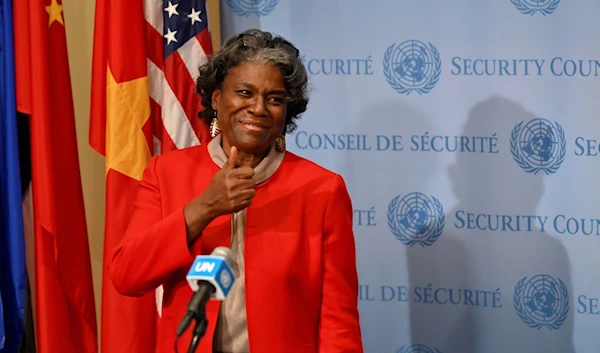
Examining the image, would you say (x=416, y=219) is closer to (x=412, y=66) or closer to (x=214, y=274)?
(x=412, y=66)

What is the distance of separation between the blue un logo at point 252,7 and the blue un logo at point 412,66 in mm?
541

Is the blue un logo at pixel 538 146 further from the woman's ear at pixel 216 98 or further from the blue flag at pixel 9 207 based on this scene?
the blue flag at pixel 9 207

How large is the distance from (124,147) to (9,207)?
444 millimetres

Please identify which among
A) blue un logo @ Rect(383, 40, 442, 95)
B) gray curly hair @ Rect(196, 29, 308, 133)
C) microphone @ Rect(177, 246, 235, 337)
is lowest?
microphone @ Rect(177, 246, 235, 337)

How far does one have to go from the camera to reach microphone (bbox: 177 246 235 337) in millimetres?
1223

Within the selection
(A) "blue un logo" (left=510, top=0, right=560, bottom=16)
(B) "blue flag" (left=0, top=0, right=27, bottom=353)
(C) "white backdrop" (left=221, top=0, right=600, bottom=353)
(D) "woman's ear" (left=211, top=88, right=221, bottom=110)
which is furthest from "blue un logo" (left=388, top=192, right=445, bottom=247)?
(B) "blue flag" (left=0, top=0, right=27, bottom=353)

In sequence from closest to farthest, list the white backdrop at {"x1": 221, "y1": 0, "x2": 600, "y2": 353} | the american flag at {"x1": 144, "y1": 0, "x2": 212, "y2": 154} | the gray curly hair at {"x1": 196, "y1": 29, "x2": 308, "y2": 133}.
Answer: the gray curly hair at {"x1": 196, "y1": 29, "x2": 308, "y2": 133} → the american flag at {"x1": 144, "y1": 0, "x2": 212, "y2": 154} → the white backdrop at {"x1": 221, "y1": 0, "x2": 600, "y2": 353}

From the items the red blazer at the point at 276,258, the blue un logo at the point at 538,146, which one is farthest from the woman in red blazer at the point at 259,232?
the blue un logo at the point at 538,146

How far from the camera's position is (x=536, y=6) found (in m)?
2.97

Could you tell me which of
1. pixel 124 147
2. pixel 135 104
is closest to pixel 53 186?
pixel 124 147

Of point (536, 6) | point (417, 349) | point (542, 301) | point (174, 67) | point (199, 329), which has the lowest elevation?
point (417, 349)

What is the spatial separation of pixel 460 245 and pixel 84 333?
1.52 m

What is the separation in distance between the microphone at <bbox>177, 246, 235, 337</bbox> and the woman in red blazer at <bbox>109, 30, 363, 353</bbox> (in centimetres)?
46

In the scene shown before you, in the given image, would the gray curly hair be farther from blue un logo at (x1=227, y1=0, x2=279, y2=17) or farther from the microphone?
blue un logo at (x1=227, y1=0, x2=279, y2=17)
